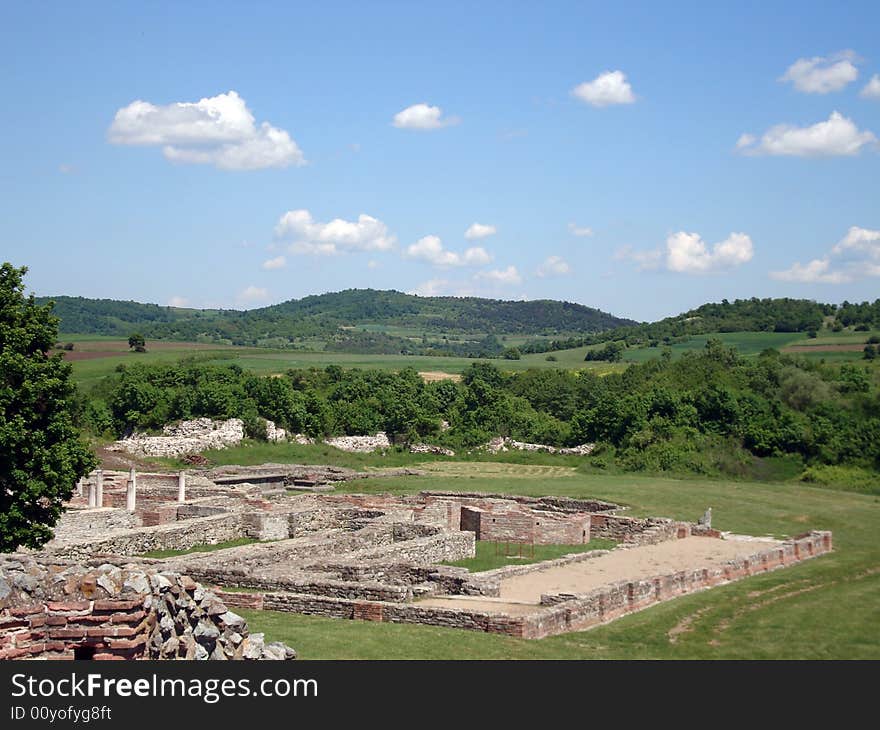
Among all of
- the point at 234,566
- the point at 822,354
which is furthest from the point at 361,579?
the point at 822,354

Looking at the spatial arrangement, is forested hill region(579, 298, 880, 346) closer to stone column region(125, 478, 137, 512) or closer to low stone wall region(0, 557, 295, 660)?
stone column region(125, 478, 137, 512)

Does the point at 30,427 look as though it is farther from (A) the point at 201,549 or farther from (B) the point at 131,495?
(B) the point at 131,495

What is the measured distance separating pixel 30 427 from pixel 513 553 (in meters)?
11.6

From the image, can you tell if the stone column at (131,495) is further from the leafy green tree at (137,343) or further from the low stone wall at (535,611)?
the leafy green tree at (137,343)

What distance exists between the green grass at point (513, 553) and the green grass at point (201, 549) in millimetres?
5498

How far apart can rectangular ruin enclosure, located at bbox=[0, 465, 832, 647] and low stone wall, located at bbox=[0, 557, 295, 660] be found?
0.64ft

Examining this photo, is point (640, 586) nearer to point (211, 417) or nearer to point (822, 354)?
point (211, 417)

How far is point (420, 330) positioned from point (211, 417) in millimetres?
145935

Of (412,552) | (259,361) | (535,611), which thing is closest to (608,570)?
(412,552)

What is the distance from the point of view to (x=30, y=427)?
23594mm

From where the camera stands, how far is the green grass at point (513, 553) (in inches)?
1042

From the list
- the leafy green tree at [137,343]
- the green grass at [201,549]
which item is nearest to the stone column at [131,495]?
the green grass at [201,549]

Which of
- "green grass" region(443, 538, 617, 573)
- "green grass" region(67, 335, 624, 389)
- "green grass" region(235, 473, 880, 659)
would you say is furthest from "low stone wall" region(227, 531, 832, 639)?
"green grass" region(67, 335, 624, 389)

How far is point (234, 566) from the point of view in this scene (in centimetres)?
2230
